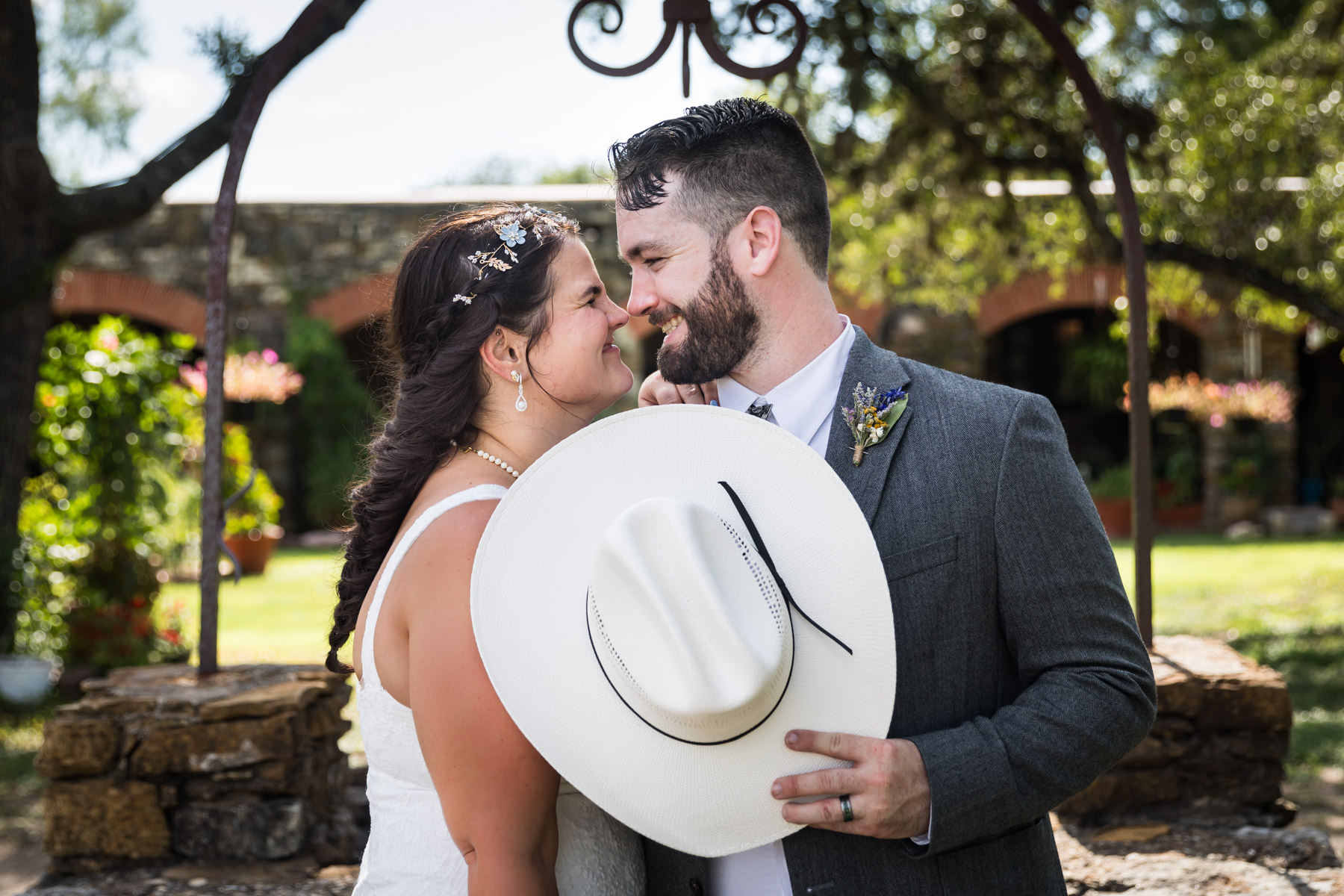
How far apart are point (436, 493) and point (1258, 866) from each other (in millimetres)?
2477

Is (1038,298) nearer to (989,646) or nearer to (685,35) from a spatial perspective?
(685,35)

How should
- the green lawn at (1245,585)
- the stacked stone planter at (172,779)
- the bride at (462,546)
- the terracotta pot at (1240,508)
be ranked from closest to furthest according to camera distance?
the bride at (462,546) → the stacked stone planter at (172,779) → the green lawn at (1245,585) → the terracotta pot at (1240,508)

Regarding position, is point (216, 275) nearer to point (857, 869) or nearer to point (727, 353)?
point (727, 353)

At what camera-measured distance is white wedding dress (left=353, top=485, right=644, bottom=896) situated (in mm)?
1684

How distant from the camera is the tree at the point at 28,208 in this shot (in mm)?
4398

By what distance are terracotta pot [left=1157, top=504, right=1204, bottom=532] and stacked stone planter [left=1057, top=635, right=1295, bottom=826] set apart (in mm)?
10206

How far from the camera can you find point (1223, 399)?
38.6 feet

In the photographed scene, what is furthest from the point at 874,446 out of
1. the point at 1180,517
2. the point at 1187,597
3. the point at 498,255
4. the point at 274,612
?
the point at 1180,517

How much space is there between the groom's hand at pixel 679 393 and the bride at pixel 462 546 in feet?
0.23

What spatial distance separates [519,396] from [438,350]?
0.52 ft

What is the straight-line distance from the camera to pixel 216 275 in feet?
10.9

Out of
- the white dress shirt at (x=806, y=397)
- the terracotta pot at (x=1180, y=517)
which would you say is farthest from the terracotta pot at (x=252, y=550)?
the terracotta pot at (x=1180, y=517)

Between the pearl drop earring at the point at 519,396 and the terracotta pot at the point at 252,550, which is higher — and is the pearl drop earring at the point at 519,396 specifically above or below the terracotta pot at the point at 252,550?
above

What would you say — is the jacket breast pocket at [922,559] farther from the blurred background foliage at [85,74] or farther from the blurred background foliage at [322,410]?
the blurred background foliage at [85,74]
